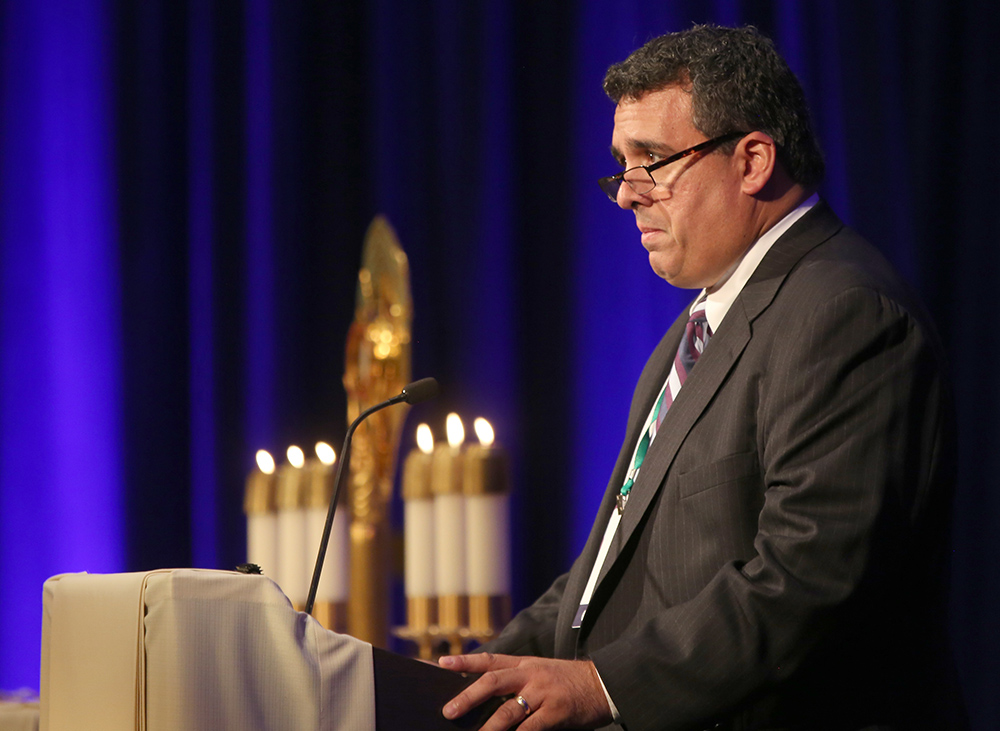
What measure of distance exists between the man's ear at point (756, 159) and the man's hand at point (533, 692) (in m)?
0.76

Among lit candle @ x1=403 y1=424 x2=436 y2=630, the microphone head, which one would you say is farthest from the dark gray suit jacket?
lit candle @ x1=403 y1=424 x2=436 y2=630

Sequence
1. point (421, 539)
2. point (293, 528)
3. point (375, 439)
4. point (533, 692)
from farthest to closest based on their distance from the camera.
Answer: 1. point (375, 439)
2. point (293, 528)
3. point (421, 539)
4. point (533, 692)

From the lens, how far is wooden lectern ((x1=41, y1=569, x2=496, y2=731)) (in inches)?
42.1

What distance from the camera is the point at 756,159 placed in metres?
1.61

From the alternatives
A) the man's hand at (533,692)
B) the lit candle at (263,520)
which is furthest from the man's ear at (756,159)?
the lit candle at (263,520)

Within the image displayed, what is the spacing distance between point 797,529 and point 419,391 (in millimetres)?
703

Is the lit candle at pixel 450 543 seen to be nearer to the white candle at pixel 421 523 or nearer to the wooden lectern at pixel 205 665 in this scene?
the white candle at pixel 421 523

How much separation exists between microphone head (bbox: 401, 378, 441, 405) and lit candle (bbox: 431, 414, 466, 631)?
0.72 meters

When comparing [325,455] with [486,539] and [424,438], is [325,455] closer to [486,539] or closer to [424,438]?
[424,438]

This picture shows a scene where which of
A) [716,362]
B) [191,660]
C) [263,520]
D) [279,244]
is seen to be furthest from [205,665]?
[279,244]

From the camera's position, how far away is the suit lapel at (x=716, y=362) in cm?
146

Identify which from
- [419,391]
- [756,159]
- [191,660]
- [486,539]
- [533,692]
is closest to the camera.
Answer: [191,660]

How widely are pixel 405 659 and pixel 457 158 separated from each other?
2317 millimetres

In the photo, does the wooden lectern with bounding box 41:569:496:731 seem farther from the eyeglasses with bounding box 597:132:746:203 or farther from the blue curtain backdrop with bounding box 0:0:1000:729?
the blue curtain backdrop with bounding box 0:0:1000:729
